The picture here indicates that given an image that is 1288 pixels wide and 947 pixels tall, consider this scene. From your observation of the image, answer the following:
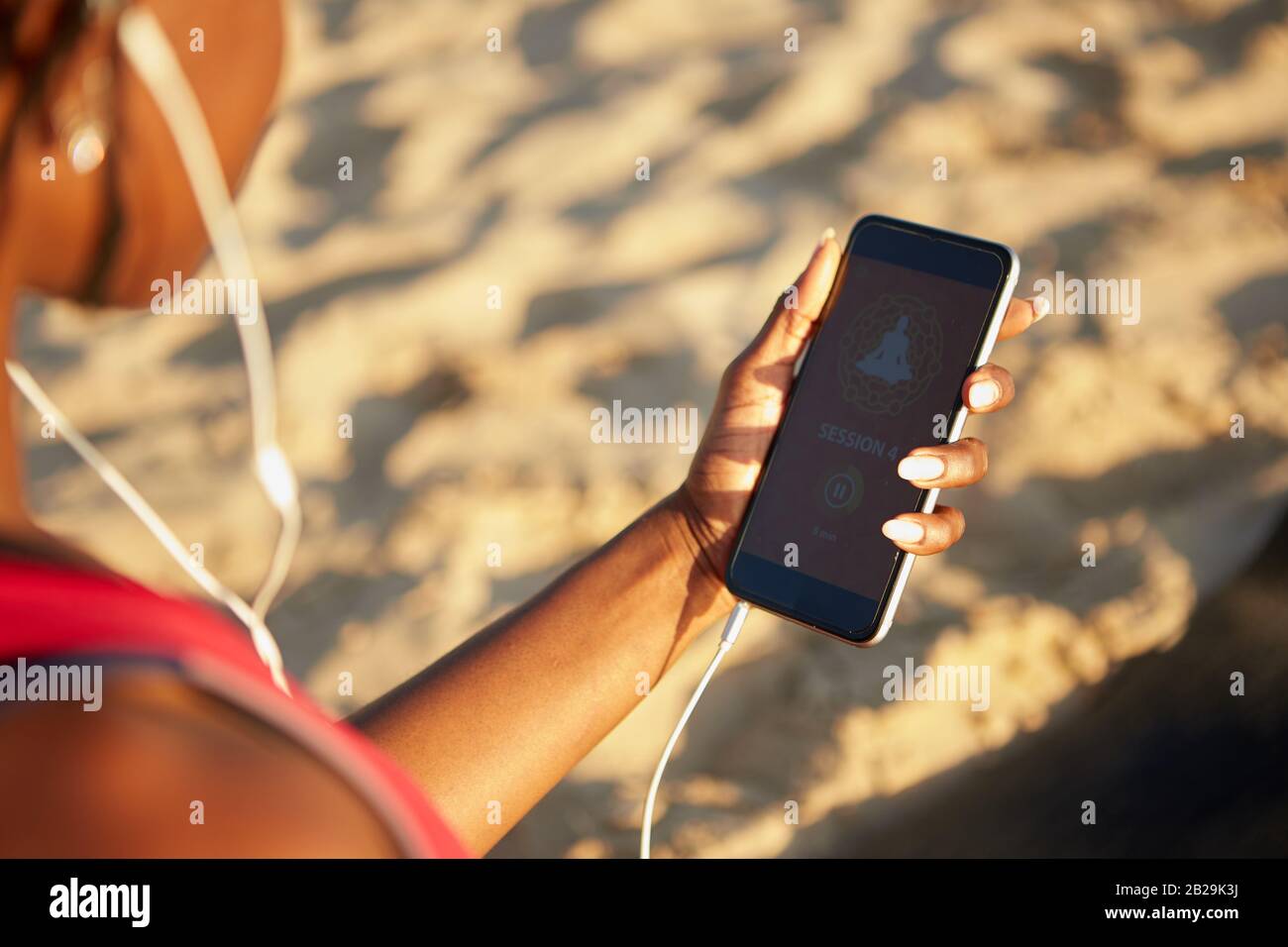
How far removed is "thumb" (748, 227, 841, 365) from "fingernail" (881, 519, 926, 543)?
0.23 m

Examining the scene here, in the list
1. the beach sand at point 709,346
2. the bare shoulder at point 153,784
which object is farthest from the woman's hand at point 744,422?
the bare shoulder at point 153,784

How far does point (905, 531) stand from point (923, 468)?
0.20 feet

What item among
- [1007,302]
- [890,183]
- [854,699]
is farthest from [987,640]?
[890,183]

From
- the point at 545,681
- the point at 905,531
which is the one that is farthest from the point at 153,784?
the point at 905,531

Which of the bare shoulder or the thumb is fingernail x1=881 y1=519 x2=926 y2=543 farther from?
the bare shoulder

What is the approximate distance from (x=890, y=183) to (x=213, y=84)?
4.26 ft

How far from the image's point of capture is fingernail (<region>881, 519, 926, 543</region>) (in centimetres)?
96

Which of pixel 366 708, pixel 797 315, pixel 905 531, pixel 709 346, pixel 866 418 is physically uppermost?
pixel 709 346

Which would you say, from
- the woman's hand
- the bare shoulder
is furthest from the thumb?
the bare shoulder

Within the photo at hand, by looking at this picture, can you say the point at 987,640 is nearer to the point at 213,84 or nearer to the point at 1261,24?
the point at 213,84

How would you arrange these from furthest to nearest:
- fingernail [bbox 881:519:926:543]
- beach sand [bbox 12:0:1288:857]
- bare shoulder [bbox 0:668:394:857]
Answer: beach sand [bbox 12:0:1288:857]
fingernail [bbox 881:519:926:543]
bare shoulder [bbox 0:668:394:857]

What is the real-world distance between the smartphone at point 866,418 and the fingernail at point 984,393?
3 cm

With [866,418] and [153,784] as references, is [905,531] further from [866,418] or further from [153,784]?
[153,784]

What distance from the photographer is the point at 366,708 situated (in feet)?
3.36
